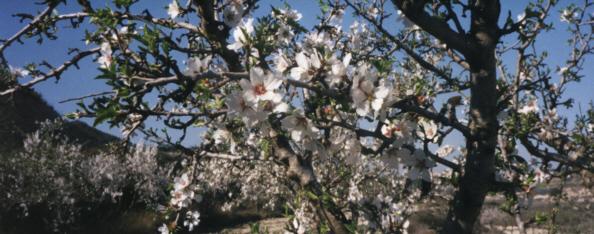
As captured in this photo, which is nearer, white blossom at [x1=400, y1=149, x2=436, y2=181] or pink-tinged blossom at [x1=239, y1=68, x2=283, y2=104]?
pink-tinged blossom at [x1=239, y1=68, x2=283, y2=104]

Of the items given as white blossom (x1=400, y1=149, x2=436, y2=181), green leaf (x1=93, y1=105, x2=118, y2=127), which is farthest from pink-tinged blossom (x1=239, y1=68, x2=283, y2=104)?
white blossom (x1=400, y1=149, x2=436, y2=181)

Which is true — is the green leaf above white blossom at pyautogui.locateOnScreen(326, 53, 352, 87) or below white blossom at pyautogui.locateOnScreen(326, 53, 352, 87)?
below

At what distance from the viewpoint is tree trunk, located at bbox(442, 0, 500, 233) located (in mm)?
1817

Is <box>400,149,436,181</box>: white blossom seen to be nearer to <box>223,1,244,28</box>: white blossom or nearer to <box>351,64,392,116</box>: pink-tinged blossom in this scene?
<box>351,64,392,116</box>: pink-tinged blossom

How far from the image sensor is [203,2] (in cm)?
210

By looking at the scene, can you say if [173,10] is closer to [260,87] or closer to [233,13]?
[233,13]

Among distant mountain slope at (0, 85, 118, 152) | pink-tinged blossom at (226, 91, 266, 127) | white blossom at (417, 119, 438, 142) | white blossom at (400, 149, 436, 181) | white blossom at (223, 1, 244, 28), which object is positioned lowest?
white blossom at (400, 149, 436, 181)

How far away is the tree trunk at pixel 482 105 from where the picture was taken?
71.6 inches

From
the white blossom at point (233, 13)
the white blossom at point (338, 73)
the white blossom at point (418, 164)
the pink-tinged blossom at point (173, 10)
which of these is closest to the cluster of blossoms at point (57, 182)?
the pink-tinged blossom at point (173, 10)

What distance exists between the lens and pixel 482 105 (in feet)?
6.06

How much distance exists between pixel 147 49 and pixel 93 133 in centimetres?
3260

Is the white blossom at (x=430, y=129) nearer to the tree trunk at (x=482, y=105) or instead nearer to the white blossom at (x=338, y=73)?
the tree trunk at (x=482, y=105)

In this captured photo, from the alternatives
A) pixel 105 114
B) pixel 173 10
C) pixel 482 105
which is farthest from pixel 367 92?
pixel 173 10

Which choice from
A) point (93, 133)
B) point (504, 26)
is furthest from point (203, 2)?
point (93, 133)
